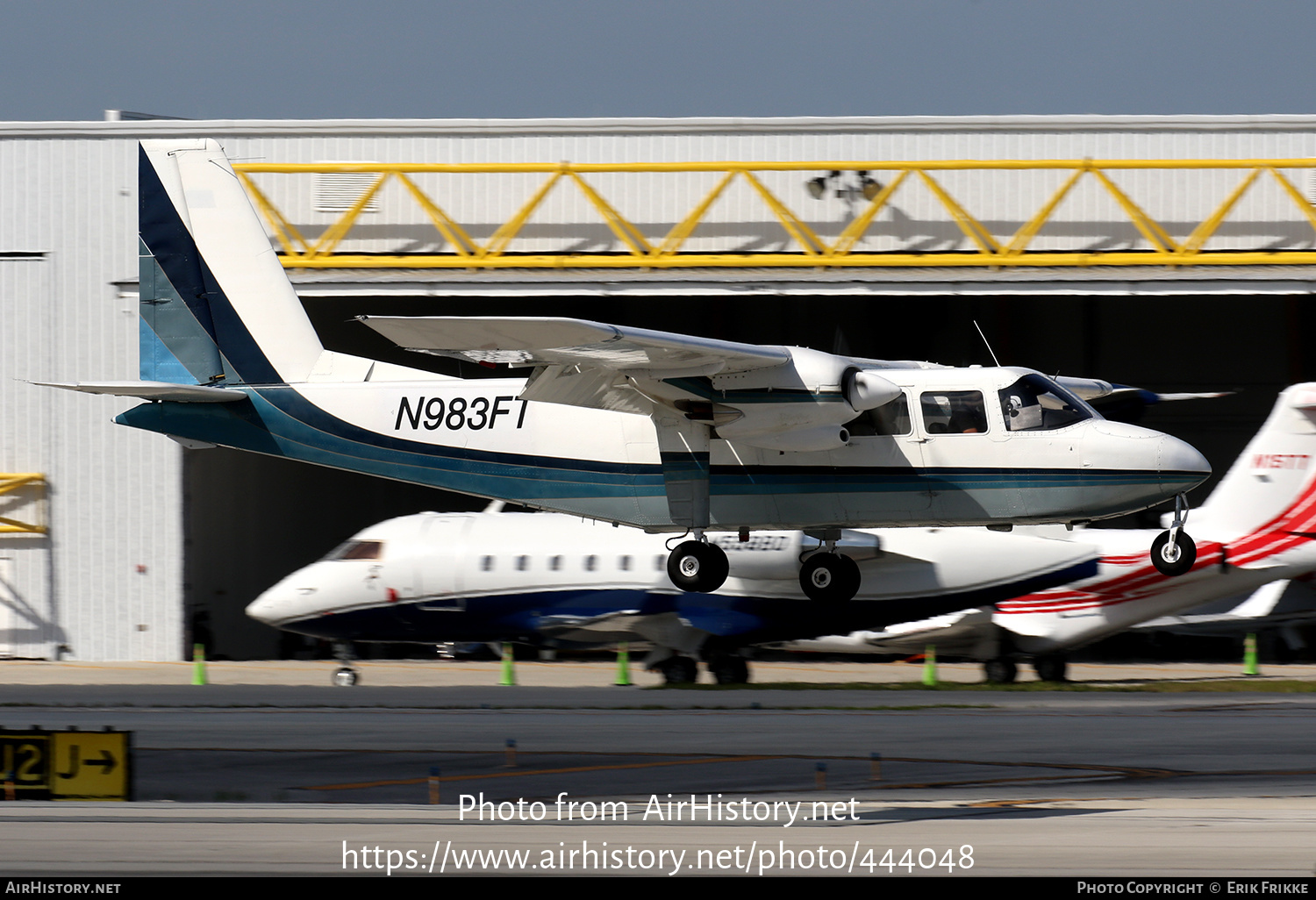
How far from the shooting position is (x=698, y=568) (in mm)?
20781

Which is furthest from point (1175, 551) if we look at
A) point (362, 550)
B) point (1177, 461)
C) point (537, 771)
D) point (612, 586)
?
point (362, 550)

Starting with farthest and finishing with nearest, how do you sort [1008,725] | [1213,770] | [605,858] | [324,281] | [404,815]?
[324,281]
[1008,725]
[1213,770]
[404,815]
[605,858]

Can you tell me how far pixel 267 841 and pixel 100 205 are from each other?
83.8 feet

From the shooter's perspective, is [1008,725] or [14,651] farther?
[14,651]

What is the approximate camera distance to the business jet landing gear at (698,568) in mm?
20719

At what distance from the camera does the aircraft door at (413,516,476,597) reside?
2897 centimetres

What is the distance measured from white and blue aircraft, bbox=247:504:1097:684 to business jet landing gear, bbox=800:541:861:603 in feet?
18.7

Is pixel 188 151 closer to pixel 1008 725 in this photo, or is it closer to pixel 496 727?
pixel 496 727

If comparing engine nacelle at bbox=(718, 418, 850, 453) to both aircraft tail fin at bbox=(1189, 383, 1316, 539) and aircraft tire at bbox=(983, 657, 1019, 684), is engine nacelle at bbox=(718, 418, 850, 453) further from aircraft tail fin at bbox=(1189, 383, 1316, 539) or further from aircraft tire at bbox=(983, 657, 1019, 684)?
aircraft tail fin at bbox=(1189, 383, 1316, 539)

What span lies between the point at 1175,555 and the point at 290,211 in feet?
69.8

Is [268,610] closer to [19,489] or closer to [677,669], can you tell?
[19,489]
